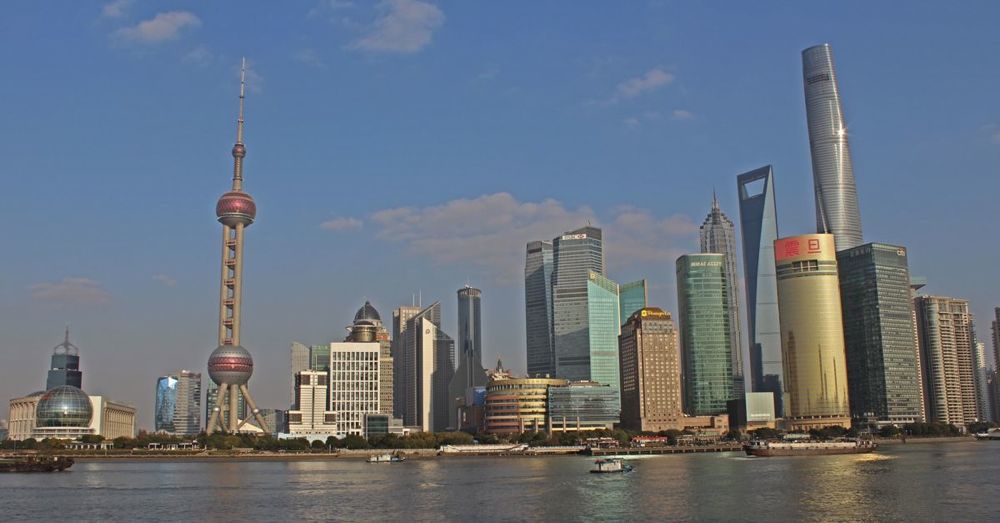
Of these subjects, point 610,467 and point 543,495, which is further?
point 610,467

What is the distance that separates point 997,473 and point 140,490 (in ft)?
393

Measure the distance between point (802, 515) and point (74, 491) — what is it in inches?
3849

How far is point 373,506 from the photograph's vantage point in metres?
105

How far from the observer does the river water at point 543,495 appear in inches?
3706

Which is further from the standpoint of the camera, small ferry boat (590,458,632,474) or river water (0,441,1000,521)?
small ferry boat (590,458,632,474)

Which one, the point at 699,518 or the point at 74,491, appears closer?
the point at 699,518

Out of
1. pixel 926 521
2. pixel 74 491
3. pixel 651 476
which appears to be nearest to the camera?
pixel 926 521

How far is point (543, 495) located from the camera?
4537 inches

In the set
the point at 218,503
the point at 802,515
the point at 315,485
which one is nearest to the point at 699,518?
the point at 802,515

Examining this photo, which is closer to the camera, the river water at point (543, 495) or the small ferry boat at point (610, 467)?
the river water at point (543, 495)

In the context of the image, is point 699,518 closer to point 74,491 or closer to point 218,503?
point 218,503

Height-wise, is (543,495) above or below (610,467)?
below

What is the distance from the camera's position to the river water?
309 feet

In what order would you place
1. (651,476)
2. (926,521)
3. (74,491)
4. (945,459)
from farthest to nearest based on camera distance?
(945,459) → (651,476) → (74,491) → (926,521)
